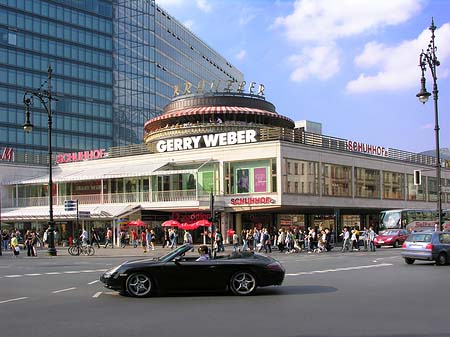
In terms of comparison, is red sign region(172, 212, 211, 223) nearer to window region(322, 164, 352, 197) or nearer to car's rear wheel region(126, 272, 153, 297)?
window region(322, 164, 352, 197)

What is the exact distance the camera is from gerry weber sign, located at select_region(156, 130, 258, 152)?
170 ft

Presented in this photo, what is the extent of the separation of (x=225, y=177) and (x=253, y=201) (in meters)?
3.61

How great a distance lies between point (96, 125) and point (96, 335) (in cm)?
10016

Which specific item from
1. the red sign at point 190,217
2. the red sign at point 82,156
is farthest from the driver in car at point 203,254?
the red sign at point 82,156

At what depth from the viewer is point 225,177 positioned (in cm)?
5178

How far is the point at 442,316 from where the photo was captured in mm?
11078

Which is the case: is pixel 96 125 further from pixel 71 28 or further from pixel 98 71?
pixel 71 28

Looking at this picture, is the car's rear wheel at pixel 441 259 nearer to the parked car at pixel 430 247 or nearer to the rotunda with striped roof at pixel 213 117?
the parked car at pixel 430 247

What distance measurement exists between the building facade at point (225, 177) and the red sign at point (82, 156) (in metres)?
0.19

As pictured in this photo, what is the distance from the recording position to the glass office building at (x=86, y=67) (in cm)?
9488

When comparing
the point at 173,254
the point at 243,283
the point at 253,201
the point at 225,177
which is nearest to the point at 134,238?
the point at 225,177

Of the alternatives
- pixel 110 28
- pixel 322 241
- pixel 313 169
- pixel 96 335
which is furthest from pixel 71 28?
pixel 96 335

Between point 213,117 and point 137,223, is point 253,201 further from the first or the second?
point 213,117

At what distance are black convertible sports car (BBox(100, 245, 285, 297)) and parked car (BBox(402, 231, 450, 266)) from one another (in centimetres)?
1163
